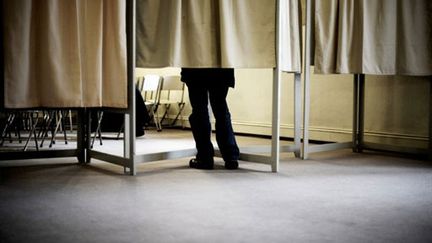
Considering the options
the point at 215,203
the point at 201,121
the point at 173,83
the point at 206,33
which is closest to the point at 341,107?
the point at 201,121

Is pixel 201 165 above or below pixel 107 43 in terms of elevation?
below

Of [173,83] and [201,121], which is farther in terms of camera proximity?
[173,83]

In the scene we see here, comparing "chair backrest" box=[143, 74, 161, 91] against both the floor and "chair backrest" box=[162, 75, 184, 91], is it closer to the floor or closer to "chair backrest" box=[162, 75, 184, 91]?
"chair backrest" box=[162, 75, 184, 91]

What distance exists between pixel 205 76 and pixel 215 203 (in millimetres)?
1203

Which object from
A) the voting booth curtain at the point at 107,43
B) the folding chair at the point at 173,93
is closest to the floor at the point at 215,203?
the voting booth curtain at the point at 107,43

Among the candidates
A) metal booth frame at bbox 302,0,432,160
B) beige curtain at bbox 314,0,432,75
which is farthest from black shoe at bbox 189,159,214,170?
beige curtain at bbox 314,0,432,75

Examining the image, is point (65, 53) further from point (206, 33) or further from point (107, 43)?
point (206, 33)

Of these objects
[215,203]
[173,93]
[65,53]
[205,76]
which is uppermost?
[65,53]

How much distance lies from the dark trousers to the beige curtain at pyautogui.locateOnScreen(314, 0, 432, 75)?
1013 millimetres

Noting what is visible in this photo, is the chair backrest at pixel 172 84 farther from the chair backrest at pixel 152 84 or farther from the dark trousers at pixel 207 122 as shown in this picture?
the dark trousers at pixel 207 122

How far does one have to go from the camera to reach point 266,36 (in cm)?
310

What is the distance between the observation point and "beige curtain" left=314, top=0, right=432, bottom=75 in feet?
12.3

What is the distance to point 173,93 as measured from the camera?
305 inches

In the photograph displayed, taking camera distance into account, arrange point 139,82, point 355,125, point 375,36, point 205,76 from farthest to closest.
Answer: point 139,82, point 355,125, point 375,36, point 205,76
